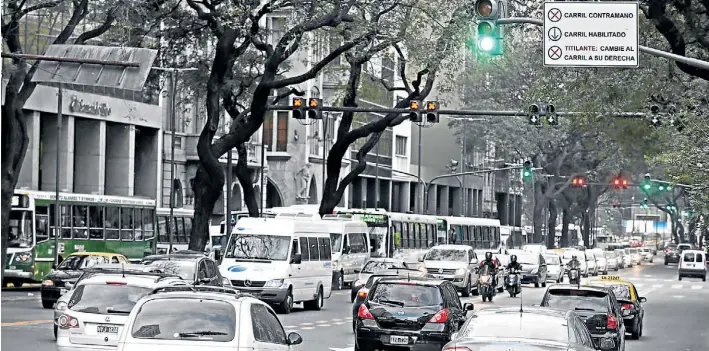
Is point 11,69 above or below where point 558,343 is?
above

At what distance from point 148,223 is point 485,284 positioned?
13.7 m

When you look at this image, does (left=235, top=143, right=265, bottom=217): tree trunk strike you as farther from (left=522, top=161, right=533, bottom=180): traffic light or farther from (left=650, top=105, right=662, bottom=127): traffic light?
(left=522, top=161, right=533, bottom=180): traffic light

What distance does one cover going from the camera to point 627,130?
42406mm

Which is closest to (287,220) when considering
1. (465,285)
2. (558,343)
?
(465,285)

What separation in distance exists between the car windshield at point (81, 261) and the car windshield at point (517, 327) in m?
22.5

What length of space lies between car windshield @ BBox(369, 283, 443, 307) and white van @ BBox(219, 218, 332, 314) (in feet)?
34.9

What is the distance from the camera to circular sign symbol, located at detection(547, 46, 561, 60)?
22.8 meters

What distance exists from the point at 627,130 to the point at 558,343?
29601mm

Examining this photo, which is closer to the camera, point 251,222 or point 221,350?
point 221,350

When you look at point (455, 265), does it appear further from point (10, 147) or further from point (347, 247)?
point (10, 147)

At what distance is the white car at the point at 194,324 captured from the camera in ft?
43.8

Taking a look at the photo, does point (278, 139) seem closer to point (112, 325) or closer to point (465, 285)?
point (465, 285)

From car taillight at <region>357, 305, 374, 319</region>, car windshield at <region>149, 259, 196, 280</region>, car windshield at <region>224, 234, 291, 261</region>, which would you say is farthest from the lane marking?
car taillight at <region>357, 305, 374, 319</region>

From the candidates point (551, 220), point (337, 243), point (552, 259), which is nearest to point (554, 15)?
point (337, 243)
